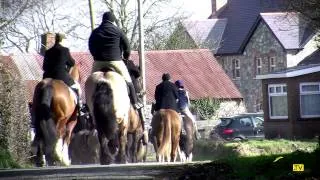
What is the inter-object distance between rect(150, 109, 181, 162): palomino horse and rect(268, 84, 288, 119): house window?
29.2 metres

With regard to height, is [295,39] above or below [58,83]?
above

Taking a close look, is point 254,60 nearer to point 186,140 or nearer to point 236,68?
point 236,68

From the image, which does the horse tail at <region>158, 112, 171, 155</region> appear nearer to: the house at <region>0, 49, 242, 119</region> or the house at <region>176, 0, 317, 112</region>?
the house at <region>0, 49, 242, 119</region>

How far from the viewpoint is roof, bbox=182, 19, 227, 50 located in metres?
90.7

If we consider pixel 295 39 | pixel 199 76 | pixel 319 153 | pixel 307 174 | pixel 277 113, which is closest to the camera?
pixel 307 174

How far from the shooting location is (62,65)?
1738cm

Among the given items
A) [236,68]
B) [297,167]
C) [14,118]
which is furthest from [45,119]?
[236,68]

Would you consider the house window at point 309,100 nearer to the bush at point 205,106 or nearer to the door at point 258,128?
the door at point 258,128

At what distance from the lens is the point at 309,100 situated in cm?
4812

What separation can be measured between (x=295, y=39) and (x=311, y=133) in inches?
1218

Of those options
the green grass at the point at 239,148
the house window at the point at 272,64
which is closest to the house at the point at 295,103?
the green grass at the point at 239,148

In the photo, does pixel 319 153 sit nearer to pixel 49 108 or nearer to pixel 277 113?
pixel 49 108

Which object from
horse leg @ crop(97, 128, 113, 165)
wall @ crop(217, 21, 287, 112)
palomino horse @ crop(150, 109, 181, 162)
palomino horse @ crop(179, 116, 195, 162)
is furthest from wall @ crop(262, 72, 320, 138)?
horse leg @ crop(97, 128, 113, 165)

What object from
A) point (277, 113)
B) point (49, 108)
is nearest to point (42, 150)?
point (49, 108)
